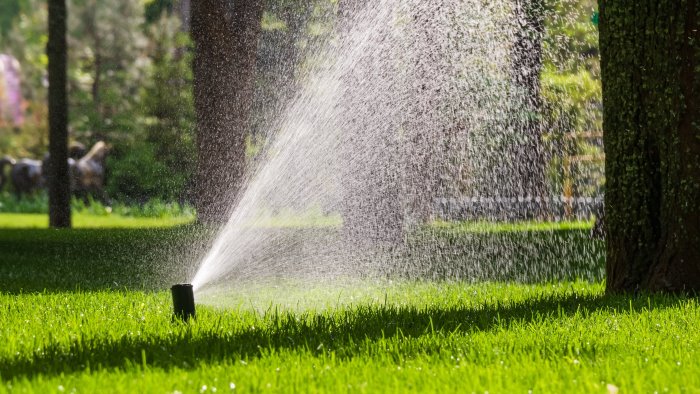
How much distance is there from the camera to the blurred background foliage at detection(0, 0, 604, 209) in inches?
594

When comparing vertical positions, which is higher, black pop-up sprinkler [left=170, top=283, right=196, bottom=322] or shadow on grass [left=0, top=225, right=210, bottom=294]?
shadow on grass [left=0, top=225, right=210, bottom=294]

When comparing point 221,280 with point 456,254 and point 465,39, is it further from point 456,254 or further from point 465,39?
point 465,39

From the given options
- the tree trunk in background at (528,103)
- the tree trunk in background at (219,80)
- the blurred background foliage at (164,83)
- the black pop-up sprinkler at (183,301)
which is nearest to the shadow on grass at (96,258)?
the tree trunk in background at (219,80)

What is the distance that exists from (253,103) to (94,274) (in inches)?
280

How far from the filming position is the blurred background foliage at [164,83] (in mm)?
15078

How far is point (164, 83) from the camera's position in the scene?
20.3 metres

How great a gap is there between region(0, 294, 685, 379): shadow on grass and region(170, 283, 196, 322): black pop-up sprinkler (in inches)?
6.1

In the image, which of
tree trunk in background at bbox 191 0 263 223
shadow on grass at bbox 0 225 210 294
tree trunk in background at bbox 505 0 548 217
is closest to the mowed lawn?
shadow on grass at bbox 0 225 210 294

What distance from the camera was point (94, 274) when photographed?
7.68 meters

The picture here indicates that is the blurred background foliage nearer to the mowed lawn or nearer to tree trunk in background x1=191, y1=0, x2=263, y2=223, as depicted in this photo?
tree trunk in background x1=191, y1=0, x2=263, y2=223

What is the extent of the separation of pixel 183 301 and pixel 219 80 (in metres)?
8.23

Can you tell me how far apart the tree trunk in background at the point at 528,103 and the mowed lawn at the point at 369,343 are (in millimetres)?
5338

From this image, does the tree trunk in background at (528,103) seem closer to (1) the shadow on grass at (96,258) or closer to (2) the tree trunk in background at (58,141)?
(1) the shadow on grass at (96,258)

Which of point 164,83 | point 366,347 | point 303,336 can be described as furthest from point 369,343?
point 164,83
